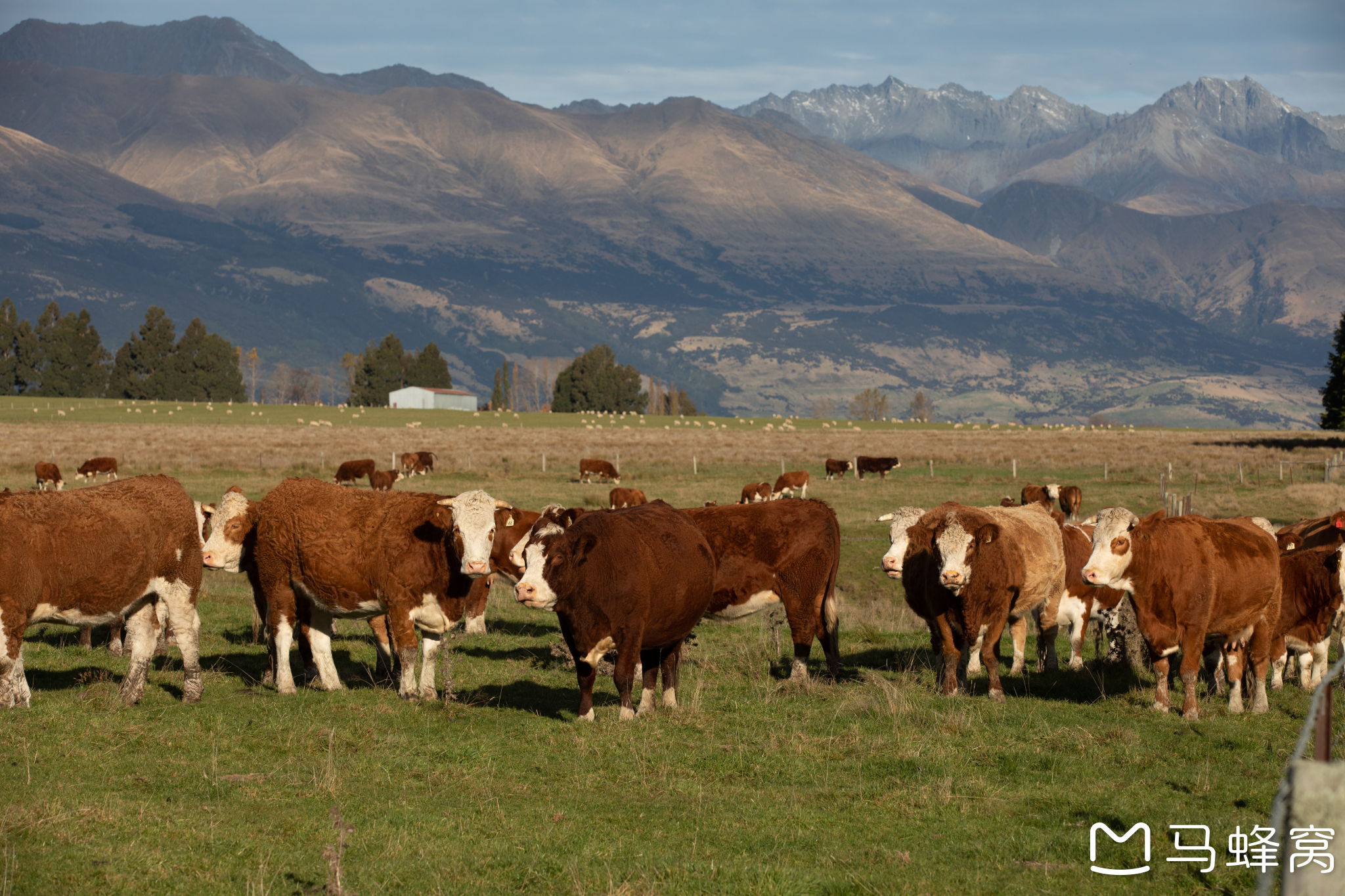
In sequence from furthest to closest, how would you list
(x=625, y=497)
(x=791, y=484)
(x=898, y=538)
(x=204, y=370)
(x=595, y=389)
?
(x=595, y=389)
(x=204, y=370)
(x=791, y=484)
(x=625, y=497)
(x=898, y=538)

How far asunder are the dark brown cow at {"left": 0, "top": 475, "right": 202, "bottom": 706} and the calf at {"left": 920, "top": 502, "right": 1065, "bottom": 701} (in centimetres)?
828

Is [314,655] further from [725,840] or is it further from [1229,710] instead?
[1229,710]

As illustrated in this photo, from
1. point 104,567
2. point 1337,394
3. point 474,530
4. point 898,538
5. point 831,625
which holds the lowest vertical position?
point 831,625

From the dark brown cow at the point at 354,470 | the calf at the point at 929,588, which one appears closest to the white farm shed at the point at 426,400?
the dark brown cow at the point at 354,470

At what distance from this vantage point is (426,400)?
18400 cm

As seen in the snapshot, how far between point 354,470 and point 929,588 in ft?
135

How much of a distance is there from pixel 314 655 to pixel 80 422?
336 feet

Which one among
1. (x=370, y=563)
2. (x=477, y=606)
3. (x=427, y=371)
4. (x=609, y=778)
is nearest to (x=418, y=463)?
(x=477, y=606)

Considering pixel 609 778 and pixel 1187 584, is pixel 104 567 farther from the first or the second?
pixel 1187 584

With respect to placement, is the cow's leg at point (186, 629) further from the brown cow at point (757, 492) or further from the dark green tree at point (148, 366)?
the dark green tree at point (148, 366)

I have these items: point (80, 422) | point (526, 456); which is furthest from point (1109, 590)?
point (80, 422)

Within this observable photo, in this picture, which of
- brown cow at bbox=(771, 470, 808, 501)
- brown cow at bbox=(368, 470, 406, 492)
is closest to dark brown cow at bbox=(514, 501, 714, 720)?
brown cow at bbox=(368, 470, 406, 492)

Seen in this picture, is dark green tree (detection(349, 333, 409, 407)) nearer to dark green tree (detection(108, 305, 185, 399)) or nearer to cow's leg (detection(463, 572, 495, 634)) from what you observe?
dark green tree (detection(108, 305, 185, 399))

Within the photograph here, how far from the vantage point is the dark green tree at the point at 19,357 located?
154875mm
